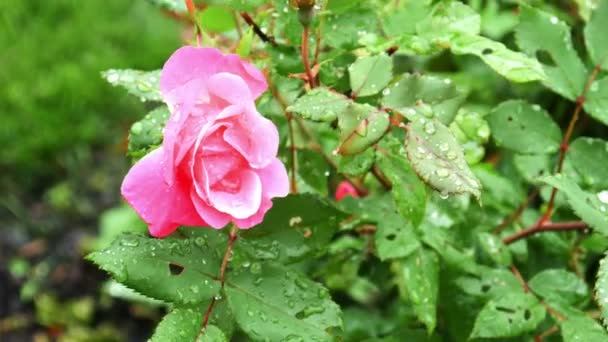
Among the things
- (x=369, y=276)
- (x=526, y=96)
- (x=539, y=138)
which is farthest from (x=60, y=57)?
(x=539, y=138)

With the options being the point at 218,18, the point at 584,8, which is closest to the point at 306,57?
the point at 218,18

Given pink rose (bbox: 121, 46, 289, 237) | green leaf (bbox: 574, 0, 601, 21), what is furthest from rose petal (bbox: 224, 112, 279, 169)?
green leaf (bbox: 574, 0, 601, 21)

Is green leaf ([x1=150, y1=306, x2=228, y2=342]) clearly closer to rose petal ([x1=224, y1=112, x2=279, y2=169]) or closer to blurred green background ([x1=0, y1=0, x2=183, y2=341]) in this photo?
rose petal ([x1=224, y1=112, x2=279, y2=169])

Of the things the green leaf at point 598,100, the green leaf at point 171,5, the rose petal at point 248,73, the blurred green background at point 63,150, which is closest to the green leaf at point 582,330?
the green leaf at point 598,100

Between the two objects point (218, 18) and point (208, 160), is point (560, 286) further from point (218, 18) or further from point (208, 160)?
point (218, 18)

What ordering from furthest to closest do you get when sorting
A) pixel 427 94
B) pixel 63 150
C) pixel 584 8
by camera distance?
pixel 63 150 < pixel 584 8 < pixel 427 94

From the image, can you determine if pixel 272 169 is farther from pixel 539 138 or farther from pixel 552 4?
pixel 552 4
